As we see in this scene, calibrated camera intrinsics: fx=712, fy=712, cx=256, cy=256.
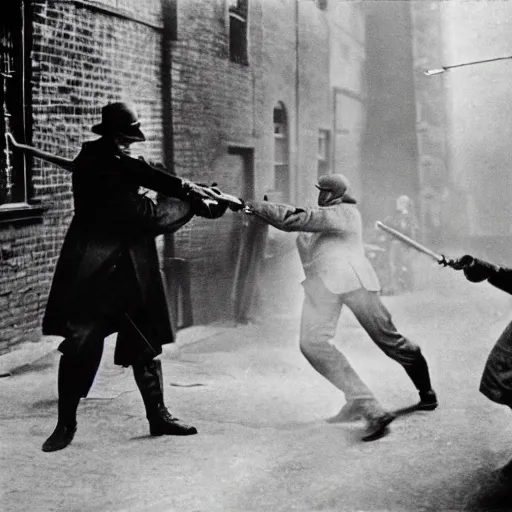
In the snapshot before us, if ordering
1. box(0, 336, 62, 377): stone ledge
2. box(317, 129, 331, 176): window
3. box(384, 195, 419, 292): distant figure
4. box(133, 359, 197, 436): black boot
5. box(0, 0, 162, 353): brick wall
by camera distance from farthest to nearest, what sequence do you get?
box(384, 195, 419, 292): distant figure < box(317, 129, 331, 176): window < box(0, 0, 162, 353): brick wall < box(0, 336, 62, 377): stone ledge < box(133, 359, 197, 436): black boot

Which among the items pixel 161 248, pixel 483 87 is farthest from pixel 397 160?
pixel 161 248

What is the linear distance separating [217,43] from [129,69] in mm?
1123

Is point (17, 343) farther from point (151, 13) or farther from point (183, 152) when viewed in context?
point (151, 13)

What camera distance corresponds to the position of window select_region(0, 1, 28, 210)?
5504 millimetres

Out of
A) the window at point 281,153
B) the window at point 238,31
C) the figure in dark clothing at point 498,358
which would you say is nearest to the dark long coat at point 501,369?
the figure in dark clothing at point 498,358

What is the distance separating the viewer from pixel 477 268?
3.86m

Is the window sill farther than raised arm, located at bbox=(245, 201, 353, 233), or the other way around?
the window sill

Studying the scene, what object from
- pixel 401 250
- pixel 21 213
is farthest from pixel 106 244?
pixel 401 250

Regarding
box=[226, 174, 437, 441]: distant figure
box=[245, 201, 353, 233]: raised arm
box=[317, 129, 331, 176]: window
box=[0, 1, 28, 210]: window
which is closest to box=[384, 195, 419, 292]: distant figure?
box=[317, 129, 331, 176]: window

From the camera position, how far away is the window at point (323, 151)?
8.66m

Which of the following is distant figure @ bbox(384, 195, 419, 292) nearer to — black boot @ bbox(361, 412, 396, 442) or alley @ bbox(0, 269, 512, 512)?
alley @ bbox(0, 269, 512, 512)

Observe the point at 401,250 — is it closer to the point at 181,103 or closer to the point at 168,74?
the point at 181,103

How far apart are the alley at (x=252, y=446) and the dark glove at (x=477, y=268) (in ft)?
3.51

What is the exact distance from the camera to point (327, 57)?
345 inches
